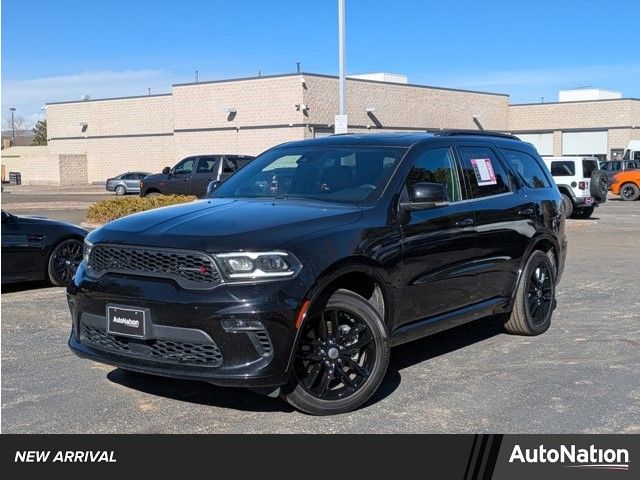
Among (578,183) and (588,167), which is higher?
(588,167)

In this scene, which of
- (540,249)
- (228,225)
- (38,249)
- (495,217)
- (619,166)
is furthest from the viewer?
(619,166)

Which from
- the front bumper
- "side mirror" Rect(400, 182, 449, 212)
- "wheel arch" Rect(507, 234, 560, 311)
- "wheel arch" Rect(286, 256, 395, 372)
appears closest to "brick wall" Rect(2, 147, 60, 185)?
"wheel arch" Rect(507, 234, 560, 311)

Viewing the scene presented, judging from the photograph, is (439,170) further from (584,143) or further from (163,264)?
(584,143)

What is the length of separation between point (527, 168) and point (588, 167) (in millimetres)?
15985

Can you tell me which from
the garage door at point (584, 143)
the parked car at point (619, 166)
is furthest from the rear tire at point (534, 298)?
the garage door at point (584, 143)

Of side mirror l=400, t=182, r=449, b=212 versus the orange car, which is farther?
the orange car

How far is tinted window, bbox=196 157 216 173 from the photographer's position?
25703 mm

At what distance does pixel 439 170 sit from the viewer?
6453 mm

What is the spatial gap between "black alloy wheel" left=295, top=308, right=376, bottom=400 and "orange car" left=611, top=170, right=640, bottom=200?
3026cm

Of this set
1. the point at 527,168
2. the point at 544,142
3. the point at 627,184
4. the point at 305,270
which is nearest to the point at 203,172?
the point at 627,184

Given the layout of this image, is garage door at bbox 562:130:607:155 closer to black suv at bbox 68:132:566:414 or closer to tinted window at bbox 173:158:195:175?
tinted window at bbox 173:158:195:175

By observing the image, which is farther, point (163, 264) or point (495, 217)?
point (495, 217)

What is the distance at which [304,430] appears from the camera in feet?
16.1

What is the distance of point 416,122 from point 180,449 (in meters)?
46.8
